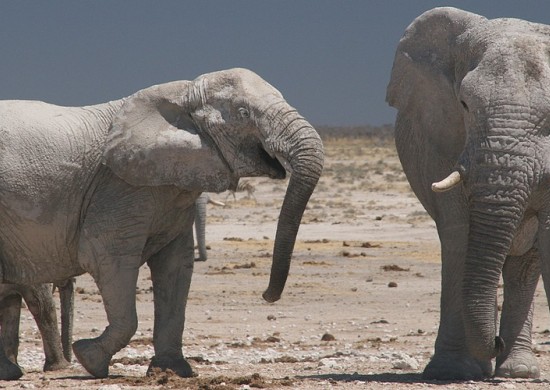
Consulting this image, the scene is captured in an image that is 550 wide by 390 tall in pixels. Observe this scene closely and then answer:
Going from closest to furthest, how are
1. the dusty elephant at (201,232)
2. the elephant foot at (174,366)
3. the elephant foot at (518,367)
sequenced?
the elephant foot at (174,366), the elephant foot at (518,367), the dusty elephant at (201,232)

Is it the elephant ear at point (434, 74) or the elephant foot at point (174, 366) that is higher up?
the elephant ear at point (434, 74)

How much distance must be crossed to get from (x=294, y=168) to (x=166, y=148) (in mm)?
1015

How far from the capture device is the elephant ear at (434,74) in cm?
1037

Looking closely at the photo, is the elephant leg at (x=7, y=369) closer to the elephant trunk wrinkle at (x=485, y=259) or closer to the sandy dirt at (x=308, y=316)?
the sandy dirt at (x=308, y=316)

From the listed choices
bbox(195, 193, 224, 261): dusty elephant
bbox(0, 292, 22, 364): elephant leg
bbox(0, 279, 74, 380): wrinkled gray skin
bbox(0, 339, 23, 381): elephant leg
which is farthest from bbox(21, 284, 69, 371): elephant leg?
bbox(195, 193, 224, 261): dusty elephant

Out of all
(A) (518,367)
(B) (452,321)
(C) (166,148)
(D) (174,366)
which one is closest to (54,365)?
(D) (174,366)

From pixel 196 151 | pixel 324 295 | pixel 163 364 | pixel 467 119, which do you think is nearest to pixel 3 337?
pixel 163 364

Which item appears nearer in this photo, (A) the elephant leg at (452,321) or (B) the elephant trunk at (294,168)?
(B) the elephant trunk at (294,168)

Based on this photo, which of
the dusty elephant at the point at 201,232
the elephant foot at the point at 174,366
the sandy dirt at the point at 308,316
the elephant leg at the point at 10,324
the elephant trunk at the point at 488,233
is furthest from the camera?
the dusty elephant at the point at 201,232

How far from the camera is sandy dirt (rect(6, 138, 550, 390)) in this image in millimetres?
10711

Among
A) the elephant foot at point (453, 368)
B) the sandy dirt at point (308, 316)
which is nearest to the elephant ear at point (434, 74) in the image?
the elephant foot at point (453, 368)

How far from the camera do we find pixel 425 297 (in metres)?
17.8

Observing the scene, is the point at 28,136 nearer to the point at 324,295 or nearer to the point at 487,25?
the point at 487,25

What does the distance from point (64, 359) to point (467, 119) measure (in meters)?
3.90
